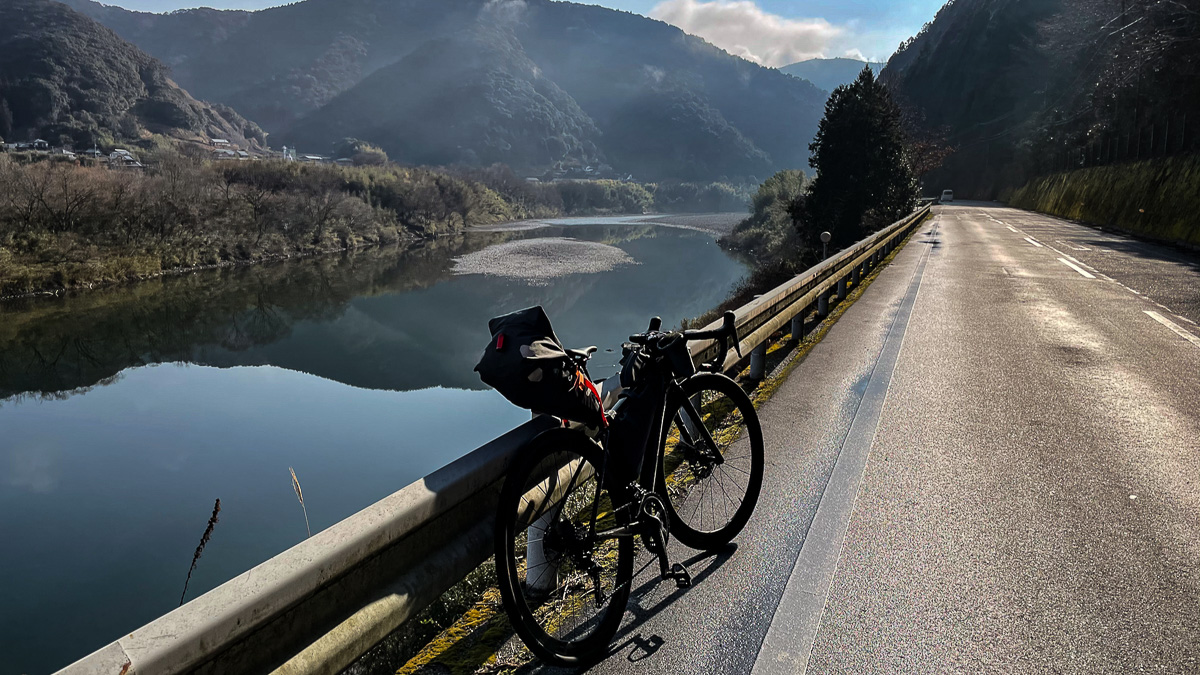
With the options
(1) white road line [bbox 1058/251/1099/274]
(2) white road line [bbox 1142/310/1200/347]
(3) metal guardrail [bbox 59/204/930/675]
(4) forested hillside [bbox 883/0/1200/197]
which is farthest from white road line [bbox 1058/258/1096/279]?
(3) metal guardrail [bbox 59/204/930/675]

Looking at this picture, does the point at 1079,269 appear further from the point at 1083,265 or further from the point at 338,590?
the point at 338,590

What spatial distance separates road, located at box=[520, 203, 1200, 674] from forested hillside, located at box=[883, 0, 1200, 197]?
957 inches

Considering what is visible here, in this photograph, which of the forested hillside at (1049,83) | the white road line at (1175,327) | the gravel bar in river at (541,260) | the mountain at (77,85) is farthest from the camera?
the mountain at (77,85)

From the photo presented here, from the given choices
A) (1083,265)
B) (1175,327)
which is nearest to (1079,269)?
(1083,265)

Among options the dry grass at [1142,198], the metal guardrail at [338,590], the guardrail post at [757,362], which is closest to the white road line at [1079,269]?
the dry grass at [1142,198]

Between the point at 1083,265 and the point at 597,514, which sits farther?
the point at 1083,265

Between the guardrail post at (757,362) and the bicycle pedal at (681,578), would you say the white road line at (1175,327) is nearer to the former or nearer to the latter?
the guardrail post at (757,362)

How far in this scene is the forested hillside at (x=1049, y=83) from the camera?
26.6 metres

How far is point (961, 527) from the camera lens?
150 inches

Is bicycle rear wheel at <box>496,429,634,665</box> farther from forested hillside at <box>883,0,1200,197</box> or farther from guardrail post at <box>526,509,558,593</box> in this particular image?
forested hillside at <box>883,0,1200,197</box>

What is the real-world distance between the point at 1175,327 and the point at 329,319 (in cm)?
3490

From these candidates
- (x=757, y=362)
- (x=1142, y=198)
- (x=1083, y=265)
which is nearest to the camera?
(x=757, y=362)

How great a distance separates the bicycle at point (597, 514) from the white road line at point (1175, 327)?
7928 mm

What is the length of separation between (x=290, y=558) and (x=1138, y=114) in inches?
1686
